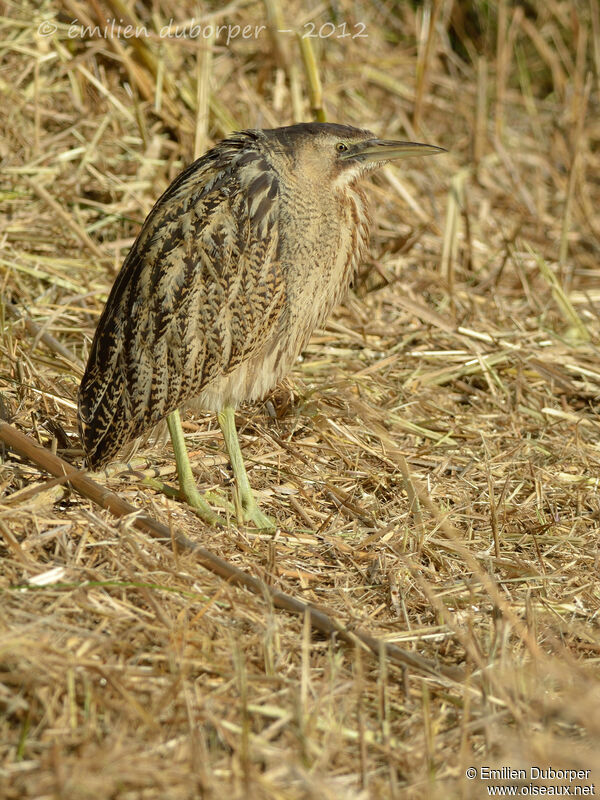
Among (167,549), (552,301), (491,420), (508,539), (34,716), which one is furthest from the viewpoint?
(552,301)

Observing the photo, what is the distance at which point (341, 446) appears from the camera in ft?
11.6

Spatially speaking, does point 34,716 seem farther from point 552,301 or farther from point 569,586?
point 552,301

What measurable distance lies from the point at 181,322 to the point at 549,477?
4.77 feet

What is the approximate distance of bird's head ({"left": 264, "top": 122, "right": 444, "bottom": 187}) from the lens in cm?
307

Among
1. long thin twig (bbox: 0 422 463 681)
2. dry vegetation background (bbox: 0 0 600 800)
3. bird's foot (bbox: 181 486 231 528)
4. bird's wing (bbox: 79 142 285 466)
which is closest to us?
dry vegetation background (bbox: 0 0 600 800)

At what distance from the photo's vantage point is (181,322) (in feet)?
9.60

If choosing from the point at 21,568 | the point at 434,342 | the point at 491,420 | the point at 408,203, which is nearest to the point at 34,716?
the point at 21,568

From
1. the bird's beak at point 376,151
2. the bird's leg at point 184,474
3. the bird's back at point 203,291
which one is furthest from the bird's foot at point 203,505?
the bird's beak at point 376,151

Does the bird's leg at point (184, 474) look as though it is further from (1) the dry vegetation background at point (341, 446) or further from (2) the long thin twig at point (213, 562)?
(2) the long thin twig at point (213, 562)

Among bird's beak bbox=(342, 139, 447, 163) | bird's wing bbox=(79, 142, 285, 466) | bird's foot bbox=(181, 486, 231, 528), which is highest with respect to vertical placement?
bird's beak bbox=(342, 139, 447, 163)

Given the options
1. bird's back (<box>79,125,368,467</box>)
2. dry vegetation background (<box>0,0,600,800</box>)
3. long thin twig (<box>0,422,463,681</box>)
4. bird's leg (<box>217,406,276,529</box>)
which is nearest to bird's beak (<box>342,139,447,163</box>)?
bird's back (<box>79,125,368,467</box>)

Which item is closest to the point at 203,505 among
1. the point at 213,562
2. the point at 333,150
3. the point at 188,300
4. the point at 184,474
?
the point at 184,474

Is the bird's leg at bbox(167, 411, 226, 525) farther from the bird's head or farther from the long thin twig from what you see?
the bird's head

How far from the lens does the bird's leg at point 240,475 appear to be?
3096 millimetres
